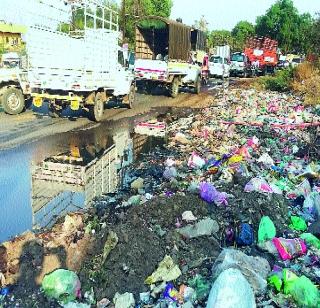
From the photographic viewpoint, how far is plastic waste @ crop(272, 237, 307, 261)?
4.18 meters

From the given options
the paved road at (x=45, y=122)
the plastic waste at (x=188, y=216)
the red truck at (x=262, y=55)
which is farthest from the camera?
the red truck at (x=262, y=55)

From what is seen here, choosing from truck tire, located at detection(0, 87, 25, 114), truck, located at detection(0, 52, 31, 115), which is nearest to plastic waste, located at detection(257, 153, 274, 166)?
truck, located at detection(0, 52, 31, 115)

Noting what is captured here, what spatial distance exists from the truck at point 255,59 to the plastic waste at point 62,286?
2991 centimetres

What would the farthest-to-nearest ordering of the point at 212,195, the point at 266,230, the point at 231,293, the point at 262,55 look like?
the point at 262,55 → the point at 212,195 → the point at 266,230 → the point at 231,293

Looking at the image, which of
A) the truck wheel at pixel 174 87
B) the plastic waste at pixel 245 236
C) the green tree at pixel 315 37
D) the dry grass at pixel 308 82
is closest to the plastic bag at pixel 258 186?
the plastic waste at pixel 245 236

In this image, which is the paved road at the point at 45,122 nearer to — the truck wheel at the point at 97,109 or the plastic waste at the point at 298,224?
the truck wheel at the point at 97,109

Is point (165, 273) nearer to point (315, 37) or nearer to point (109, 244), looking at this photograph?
point (109, 244)

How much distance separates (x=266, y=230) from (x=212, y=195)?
88cm

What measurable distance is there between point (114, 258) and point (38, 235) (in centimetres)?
113

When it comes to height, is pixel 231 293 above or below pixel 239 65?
below

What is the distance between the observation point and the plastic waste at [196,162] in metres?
7.30

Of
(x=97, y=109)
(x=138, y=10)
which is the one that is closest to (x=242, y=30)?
(x=138, y=10)

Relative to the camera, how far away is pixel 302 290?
136 inches

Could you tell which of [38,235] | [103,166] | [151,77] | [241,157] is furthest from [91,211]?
[151,77]
